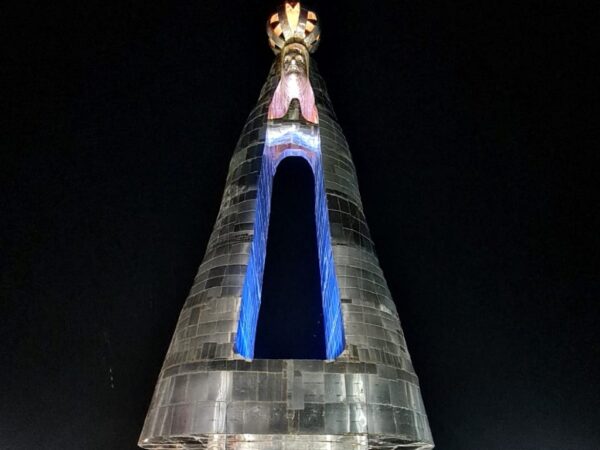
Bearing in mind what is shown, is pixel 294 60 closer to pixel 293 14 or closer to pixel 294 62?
pixel 294 62

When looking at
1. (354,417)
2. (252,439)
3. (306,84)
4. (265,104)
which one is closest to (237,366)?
(252,439)

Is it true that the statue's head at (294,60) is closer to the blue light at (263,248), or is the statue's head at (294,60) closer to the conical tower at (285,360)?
the conical tower at (285,360)

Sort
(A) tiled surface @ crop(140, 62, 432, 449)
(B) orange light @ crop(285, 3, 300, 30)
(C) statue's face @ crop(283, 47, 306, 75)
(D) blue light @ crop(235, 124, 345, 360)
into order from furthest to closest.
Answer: (B) orange light @ crop(285, 3, 300, 30)
(C) statue's face @ crop(283, 47, 306, 75)
(D) blue light @ crop(235, 124, 345, 360)
(A) tiled surface @ crop(140, 62, 432, 449)

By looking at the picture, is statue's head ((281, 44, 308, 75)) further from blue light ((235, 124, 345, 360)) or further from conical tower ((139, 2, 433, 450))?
blue light ((235, 124, 345, 360))

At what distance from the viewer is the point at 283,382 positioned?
8547 mm


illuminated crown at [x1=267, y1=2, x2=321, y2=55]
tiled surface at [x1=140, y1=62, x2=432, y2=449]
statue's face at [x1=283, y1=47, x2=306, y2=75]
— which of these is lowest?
tiled surface at [x1=140, y1=62, x2=432, y2=449]

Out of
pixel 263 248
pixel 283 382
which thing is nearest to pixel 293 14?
pixel 263 248

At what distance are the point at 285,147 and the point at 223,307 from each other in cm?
548

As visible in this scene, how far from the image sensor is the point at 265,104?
43.8 feet

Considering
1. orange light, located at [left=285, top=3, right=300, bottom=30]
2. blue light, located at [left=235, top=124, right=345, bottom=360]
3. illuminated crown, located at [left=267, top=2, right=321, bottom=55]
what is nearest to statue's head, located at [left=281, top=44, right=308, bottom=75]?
illuminated crown, located at [left=267, top=2, right=321, bottom=55]

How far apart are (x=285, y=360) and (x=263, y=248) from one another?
408cm

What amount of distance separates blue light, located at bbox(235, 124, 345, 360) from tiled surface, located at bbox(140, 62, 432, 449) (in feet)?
1.14

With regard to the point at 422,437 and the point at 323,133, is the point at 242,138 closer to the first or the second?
the point at 323,133

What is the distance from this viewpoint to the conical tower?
830 centimetres
